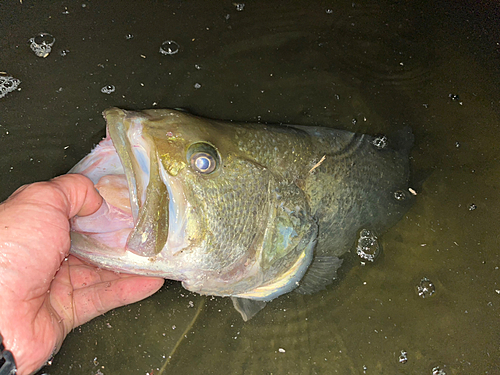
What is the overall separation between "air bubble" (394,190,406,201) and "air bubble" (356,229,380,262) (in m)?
0.33

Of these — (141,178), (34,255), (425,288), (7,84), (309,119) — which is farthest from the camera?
(309,119)

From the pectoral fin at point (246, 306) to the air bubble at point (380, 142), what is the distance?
1.45 m

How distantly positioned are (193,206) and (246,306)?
1.10m

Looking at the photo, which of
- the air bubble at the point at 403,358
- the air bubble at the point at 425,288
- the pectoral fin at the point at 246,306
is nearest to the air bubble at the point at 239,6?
the pectoral fin at the point at 246,306

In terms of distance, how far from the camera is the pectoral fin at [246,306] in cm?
240

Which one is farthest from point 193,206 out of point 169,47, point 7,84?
point 7,84

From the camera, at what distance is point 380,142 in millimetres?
2721

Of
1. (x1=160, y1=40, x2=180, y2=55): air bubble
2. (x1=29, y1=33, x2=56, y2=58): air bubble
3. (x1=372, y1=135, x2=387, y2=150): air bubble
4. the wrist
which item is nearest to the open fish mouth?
the wrist

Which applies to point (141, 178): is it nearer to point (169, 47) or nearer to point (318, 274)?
point (318, 274)

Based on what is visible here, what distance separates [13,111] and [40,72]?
356 millimetres

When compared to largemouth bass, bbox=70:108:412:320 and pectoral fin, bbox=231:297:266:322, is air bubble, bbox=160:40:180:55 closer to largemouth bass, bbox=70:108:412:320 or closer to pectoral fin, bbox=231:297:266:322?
largemouth bass, bbox=70:108:412:320

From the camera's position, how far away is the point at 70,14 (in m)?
2.73

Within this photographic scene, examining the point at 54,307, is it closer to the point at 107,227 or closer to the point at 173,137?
the point at 107,227

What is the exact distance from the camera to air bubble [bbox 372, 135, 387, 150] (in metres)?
2.65
